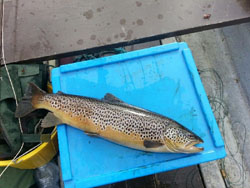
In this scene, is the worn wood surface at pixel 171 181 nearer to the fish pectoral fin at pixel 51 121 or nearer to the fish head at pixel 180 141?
the fish head at pixel 180 141

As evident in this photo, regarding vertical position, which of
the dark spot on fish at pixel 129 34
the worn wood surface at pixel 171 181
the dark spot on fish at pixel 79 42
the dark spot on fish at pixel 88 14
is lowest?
the worn wood surface at pixel 171 181

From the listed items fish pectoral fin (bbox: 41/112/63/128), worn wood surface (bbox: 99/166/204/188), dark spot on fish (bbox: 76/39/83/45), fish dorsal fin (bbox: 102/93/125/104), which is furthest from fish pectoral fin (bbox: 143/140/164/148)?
dark spot on fish (bbox: 76/39/83/45)

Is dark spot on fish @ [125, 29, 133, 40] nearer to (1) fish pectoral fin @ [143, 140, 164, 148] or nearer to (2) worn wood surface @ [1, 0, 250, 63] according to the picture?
(2) worn wood surface @ [1, 0, 250, 63]

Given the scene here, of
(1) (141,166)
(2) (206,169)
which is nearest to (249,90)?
(2) (206,169)

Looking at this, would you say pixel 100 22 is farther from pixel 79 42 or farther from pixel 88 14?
pixel 79 42

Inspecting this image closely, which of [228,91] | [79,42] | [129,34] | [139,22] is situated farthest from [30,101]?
[228,91]

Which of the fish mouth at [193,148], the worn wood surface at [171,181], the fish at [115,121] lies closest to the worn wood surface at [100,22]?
the fish at [115,121]
